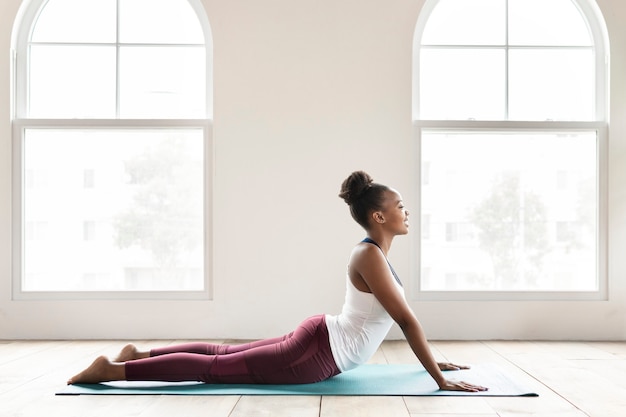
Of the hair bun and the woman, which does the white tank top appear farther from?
the hair bun

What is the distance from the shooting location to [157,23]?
14.5ft

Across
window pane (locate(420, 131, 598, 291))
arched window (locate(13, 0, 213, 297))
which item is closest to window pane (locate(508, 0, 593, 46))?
window pane (locate(420, 131, 598, 291))

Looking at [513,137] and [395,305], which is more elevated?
[513,137]

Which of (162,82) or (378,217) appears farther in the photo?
(162,82)

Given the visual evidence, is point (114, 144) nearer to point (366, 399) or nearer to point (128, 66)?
point (128, 66)

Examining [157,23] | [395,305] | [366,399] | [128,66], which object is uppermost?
[157,23]

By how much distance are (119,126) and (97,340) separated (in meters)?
1.34

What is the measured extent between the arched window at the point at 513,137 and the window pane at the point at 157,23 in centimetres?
147

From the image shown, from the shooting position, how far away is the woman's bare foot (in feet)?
8.84

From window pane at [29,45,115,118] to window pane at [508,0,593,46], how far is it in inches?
102

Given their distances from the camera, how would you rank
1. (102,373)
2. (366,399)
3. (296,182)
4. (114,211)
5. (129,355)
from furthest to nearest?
(114,211)
(296,182)
(129,355)
(102,373)
(366,399)

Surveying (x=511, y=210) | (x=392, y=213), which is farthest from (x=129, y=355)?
(x=511, y=210)

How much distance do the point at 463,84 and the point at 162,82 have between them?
1.92 metres

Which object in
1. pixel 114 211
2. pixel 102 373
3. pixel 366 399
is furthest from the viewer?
pixel 114 211
